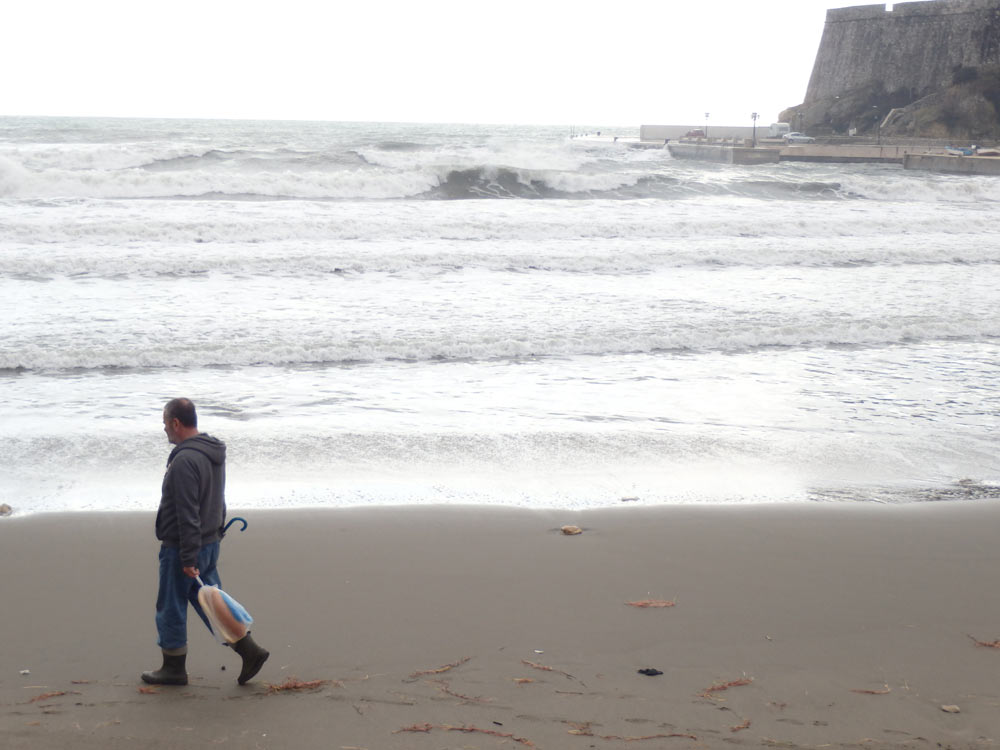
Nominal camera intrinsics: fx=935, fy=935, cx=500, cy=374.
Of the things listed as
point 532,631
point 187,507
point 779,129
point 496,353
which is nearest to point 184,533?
point 187,507

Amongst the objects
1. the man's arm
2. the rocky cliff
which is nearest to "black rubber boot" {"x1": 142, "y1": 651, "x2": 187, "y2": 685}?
the man's arm

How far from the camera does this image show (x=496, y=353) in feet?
31.3

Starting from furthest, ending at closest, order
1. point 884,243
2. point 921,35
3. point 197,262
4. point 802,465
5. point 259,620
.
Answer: point 921,35, point 884,243, point 197,262, point 802,465, point 259,620

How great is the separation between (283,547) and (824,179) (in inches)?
1354

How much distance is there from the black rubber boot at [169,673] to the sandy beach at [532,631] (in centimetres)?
4

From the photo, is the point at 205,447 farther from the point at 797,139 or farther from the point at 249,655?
the point at 797,139

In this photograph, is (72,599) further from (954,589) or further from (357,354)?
(357,354)

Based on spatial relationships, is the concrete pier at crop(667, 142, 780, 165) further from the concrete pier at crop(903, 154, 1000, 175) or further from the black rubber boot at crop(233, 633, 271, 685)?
the black rubber boot at crop(233, 633, 271, 685)

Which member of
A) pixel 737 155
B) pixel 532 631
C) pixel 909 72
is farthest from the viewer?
pixel 909 72

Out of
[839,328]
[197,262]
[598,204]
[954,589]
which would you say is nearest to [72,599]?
[954,589]

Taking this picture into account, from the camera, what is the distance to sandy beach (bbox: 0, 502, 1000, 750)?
304cm

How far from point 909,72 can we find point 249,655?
228 feet

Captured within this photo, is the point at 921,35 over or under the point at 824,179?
over

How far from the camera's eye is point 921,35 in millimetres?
62250
